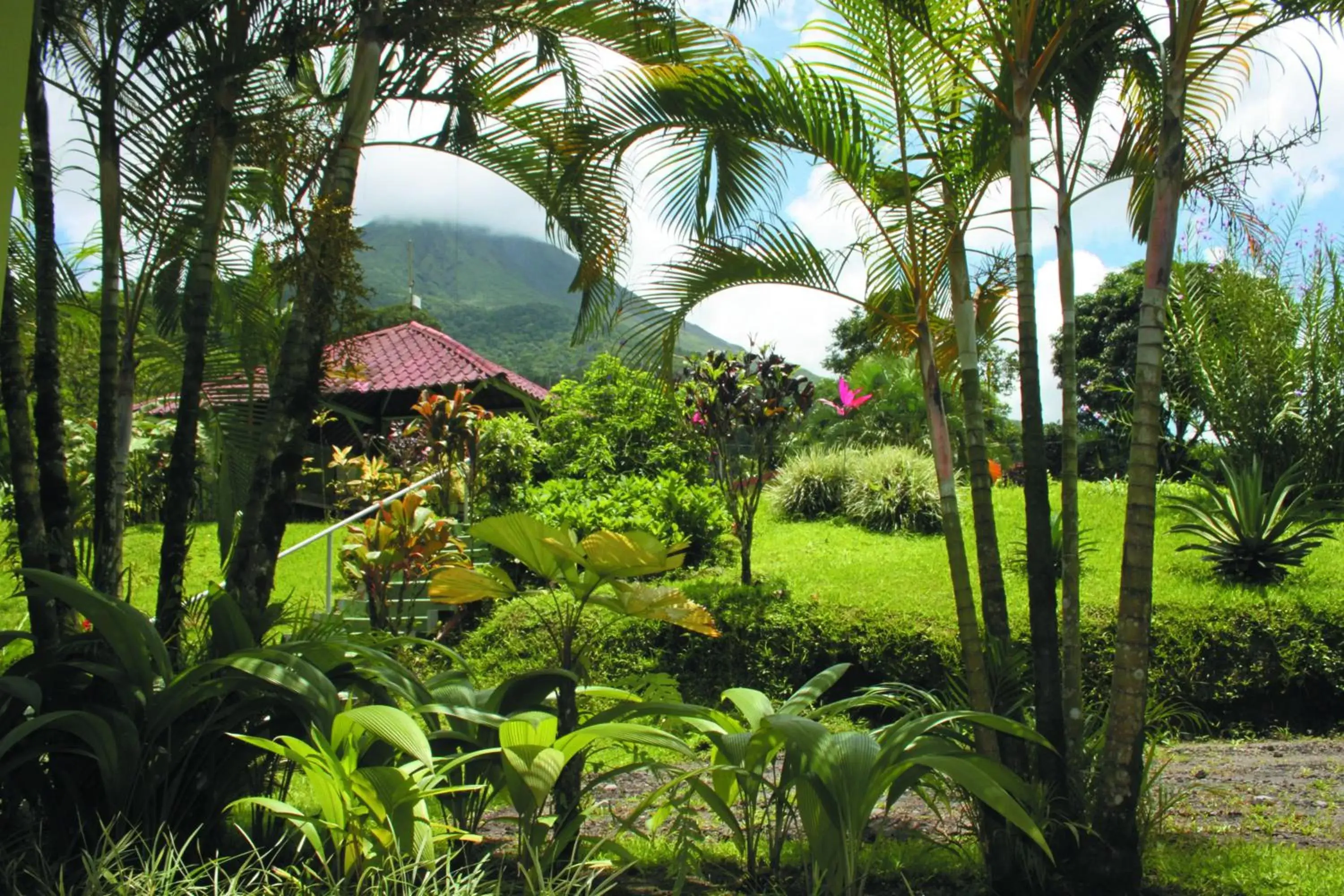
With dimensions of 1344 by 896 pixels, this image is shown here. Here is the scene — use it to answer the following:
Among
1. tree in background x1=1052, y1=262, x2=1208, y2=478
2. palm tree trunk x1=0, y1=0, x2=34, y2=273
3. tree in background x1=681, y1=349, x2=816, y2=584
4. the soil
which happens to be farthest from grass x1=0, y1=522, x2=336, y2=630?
tree in background x1=1052, y1=262, x2=1208, y2=478

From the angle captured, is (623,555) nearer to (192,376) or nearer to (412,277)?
(192,376)

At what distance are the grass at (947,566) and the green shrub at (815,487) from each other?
0.30 meters

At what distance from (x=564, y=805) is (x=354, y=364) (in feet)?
7.39

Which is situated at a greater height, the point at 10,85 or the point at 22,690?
the point at 10,85

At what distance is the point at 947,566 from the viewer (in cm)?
919

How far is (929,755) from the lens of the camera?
2865 millimetres

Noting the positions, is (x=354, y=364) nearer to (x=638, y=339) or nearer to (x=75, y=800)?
(x=638, y=339)

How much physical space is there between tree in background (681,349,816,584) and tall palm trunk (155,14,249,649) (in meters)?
5.36

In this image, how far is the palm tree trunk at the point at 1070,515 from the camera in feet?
12.2

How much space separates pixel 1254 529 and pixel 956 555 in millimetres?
5222

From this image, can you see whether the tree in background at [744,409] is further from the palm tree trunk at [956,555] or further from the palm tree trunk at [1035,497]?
the palm tree trunk at [1035,497]

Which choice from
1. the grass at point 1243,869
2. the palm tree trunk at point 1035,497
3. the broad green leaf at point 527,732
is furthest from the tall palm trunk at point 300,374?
the grass at point 1243,869

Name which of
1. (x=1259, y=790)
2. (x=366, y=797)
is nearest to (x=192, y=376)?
(x=366, y=797)

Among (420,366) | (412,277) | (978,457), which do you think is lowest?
(978,457)
